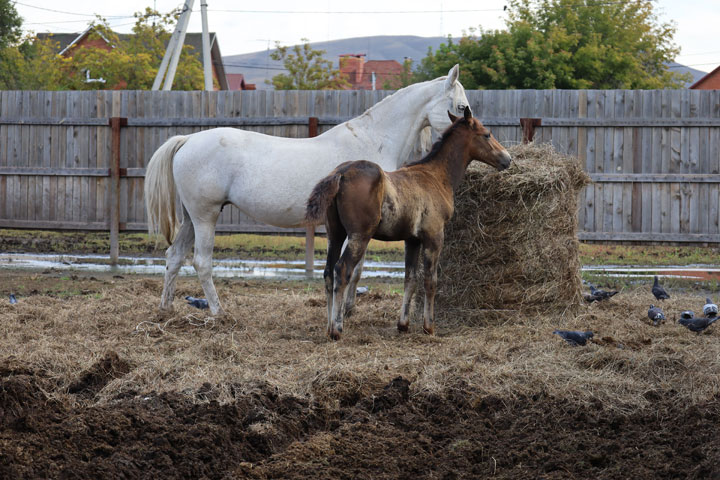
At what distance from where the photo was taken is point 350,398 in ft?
16.2

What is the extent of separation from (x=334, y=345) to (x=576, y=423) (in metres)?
2.40

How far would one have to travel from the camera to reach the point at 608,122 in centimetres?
1216

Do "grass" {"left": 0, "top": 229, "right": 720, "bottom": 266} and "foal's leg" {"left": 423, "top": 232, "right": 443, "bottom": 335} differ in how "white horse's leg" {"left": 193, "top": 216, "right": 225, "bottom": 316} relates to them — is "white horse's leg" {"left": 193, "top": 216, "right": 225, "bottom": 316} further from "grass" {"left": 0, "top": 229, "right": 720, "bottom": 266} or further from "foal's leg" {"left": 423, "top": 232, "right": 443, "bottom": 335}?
"grass" {"left": 0, "top": 229, "right": 720, "bottom": 266}

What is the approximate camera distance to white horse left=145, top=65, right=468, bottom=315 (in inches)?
293

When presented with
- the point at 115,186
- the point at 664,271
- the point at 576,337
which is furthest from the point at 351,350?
the point at 664,271

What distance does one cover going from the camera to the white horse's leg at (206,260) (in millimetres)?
7496

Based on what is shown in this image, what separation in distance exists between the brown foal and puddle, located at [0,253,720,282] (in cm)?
470

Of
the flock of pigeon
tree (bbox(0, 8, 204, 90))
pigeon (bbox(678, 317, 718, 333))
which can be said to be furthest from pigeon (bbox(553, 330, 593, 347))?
tree (bbox(0, 8, 204, 90))

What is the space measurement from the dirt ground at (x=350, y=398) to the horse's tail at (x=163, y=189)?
0.94 m

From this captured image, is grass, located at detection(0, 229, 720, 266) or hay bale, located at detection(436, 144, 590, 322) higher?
hay bale, located at detection(436, 144, 590, 322)

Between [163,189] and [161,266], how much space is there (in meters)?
4.95

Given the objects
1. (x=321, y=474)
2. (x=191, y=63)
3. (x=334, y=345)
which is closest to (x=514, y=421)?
(x=321, y=474)

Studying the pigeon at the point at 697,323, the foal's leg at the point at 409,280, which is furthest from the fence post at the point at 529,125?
the pigeon at the point at 697,323

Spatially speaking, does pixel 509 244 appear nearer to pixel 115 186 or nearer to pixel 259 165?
pixel 259 165
